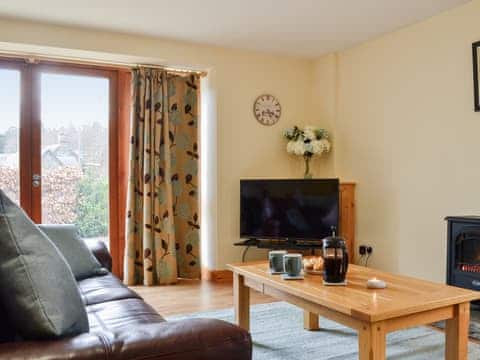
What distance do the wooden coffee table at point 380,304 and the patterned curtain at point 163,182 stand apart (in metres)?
2.13

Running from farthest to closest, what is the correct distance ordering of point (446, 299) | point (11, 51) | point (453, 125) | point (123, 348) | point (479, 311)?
point (11, 51) < point (453, 125) < point (479, 311) < point (446, 299) < point (123, 348)

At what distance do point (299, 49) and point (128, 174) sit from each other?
2.20 m

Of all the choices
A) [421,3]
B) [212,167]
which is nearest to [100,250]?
[212,167]

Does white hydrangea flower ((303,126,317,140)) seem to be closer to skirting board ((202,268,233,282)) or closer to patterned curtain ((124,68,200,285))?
patterned curtain ((124,68,200,285))

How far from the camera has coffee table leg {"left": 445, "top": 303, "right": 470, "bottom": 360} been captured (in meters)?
2.01

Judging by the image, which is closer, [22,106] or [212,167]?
[22,106]

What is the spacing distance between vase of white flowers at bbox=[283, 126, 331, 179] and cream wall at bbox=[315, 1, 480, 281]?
0.66ft

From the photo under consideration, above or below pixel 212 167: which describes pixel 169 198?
below

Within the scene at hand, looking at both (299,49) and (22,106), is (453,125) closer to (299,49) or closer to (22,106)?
(299,49)

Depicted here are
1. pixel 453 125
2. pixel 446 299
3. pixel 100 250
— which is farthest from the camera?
pixel 453 125

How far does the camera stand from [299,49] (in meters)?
4.61

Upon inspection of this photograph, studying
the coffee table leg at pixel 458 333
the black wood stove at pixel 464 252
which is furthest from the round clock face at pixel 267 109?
the coffee table leg at pixel 458 333

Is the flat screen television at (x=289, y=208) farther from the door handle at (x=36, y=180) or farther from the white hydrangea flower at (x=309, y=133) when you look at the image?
the door handle at (x=36, y=180)

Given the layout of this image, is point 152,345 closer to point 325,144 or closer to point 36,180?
point 36,180
